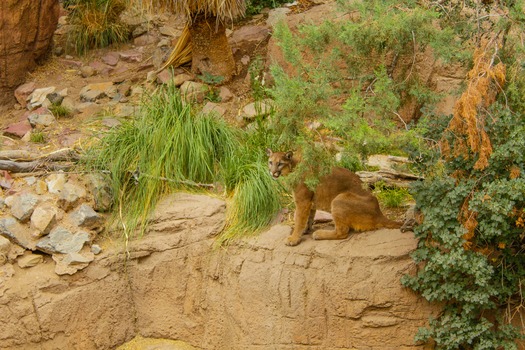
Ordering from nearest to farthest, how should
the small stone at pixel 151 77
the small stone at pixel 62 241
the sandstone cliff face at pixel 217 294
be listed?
the sandstone cliff face at pixel 217 294
the small stone at pixel 62 241
the small stone at pixel 151 77

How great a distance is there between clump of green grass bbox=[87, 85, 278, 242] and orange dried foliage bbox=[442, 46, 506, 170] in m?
2.87

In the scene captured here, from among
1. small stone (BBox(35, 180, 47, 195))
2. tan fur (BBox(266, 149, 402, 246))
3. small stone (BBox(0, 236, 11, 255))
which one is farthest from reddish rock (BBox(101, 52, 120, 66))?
tan fur (BBox(266, 149, 402, 246))

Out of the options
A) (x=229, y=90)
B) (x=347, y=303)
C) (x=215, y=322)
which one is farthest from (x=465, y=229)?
(x=229, y=90)

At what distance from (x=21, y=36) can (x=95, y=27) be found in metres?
1.37

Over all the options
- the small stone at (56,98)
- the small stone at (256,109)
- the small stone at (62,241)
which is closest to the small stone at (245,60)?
the small stone at (256,109)

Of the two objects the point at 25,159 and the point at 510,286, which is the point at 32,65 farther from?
the point at 510,286

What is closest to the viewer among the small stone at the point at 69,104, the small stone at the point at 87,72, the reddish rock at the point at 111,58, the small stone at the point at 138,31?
the small stone at the point at 69,104

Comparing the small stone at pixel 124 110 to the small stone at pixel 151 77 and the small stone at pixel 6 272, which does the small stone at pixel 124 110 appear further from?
the small stone at pixel 6 272

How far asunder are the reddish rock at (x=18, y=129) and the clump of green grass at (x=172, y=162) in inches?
58.8

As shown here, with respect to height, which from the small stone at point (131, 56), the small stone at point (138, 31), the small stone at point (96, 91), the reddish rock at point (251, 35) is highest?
the reddish rock at point (251, 35)

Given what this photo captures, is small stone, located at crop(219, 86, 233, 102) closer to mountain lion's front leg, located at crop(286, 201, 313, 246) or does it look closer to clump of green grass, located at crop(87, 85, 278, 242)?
clump of green grass, located at crop(87, 85, 278, 242)

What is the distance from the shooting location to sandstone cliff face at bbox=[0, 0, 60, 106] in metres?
13.4

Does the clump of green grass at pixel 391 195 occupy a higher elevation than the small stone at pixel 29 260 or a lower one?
higher

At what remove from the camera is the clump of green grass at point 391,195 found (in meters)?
11.2
